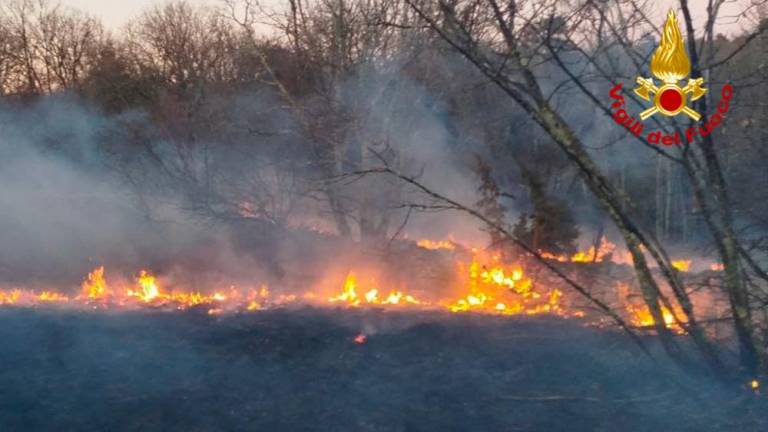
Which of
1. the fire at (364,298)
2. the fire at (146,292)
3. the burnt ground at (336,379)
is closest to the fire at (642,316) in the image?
the burnt ground at (336,379)

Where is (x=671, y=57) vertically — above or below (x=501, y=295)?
above

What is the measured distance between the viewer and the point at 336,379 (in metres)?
5.85

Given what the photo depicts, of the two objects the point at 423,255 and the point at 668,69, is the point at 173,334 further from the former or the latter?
the point at 423,255

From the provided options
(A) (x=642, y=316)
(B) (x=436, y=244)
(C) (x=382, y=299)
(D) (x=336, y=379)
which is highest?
(B) (x=436, y=244)

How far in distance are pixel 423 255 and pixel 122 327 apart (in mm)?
6328

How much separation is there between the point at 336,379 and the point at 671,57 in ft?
10.9

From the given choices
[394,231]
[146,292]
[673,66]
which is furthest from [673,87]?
[394,231]

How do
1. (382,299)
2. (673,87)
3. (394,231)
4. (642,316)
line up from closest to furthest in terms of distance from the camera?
(673,87)
(642,316)
(382,299)
(394,231)

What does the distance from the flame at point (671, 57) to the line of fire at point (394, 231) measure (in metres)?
0.02

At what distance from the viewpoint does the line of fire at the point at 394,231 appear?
5.34 m

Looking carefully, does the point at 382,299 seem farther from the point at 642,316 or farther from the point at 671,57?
the point at 671,57

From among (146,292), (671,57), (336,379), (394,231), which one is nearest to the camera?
(671,57)

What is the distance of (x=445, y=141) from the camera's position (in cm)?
1430

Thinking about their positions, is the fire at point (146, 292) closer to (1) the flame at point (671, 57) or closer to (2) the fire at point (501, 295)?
(2) the fire at point (501, 295)
